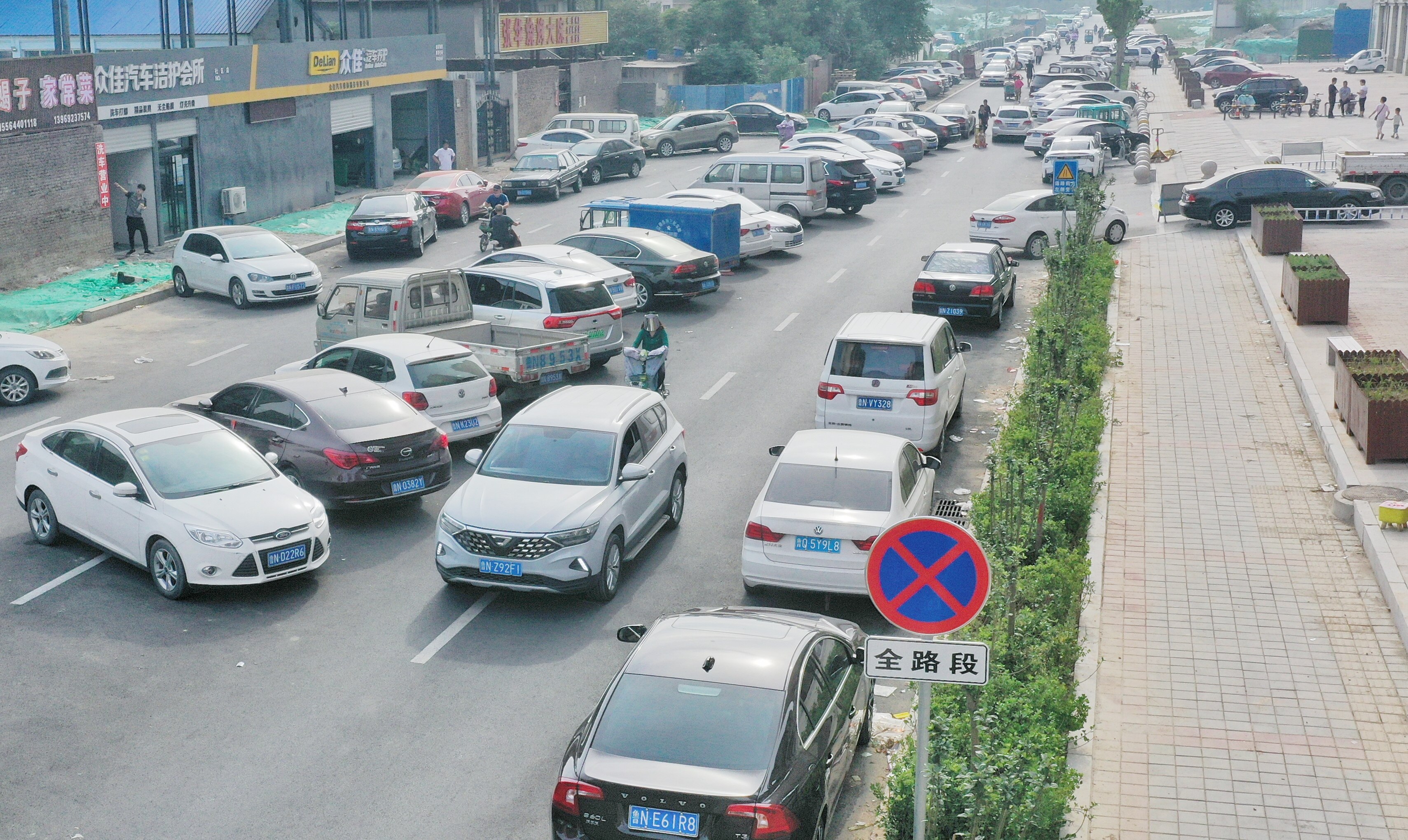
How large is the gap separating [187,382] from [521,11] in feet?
150

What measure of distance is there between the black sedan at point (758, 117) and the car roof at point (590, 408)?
150 ft

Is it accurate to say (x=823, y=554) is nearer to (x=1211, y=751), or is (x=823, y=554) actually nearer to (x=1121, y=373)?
(x=1211, y=751)

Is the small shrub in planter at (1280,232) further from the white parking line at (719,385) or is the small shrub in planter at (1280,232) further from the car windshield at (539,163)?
the car windshield at (539,163)

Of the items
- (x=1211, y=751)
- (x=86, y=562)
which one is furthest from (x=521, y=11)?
(x=1211, y=751)

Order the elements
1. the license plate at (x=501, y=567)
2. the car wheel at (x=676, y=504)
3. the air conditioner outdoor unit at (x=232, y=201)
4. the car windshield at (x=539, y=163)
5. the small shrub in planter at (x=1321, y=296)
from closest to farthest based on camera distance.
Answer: the license plate at (x=501, y=567) < the car wheel at (x=676, y=504) < the small shrub in planter at (x=1321, y=296) < the air conditioner outdoor unit at (x=232, y=201) < the car windshield at (x=539, y=163)

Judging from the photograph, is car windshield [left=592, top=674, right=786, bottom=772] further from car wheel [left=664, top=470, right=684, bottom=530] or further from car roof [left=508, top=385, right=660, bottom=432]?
car wheel [left=664, top=470, right=684, bottom=530]

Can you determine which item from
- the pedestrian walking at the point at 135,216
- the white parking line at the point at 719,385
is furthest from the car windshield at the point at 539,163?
the white parking line at the point at 719,385

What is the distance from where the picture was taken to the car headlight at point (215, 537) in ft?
41.0

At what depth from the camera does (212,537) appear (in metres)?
12.5

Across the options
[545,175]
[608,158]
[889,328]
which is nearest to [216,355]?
[889,328]

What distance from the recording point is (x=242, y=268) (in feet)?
86.7

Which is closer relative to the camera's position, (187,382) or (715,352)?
(187,382)

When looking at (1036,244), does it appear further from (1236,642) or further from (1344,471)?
(1236,642)

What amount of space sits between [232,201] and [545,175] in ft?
30.3
